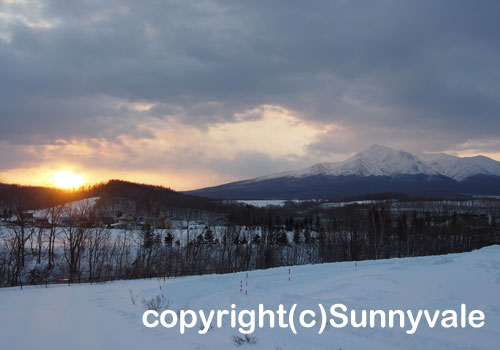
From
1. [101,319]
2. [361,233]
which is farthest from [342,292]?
[361,233]

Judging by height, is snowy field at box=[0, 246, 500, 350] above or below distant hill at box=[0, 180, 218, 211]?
below

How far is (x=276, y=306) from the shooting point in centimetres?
1445

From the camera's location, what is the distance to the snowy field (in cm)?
1038

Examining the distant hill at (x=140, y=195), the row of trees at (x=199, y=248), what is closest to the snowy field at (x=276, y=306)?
the row of trees at (x=199, y=248)

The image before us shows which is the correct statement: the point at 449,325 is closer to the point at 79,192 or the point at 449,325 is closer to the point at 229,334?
the point at 229,334

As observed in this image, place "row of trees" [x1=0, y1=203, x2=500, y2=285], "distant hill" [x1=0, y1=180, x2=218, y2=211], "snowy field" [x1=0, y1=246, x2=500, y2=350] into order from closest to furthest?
"snowy field" [x1=0, y1=246, x2=500, y2=350] → "row of trees" [x1=0, y1=203, x2=500, y2=285] → "distant hill" [x1=0, y1=180, x2=218, y2=211]

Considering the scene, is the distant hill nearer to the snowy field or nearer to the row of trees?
the row of trees

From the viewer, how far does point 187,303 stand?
1648cm

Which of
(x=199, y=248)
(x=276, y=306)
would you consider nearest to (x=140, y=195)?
(x=199, y=248)

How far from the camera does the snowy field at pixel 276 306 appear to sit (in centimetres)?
1038

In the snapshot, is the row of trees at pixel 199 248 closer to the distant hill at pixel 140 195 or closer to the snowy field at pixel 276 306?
the snowy field at pixel 276 306

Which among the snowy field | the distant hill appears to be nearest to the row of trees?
the snowy field

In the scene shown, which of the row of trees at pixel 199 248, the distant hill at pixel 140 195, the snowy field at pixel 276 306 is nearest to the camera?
the snowy field at pixel 276 306

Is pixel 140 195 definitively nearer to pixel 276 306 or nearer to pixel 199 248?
pixel 199 248
